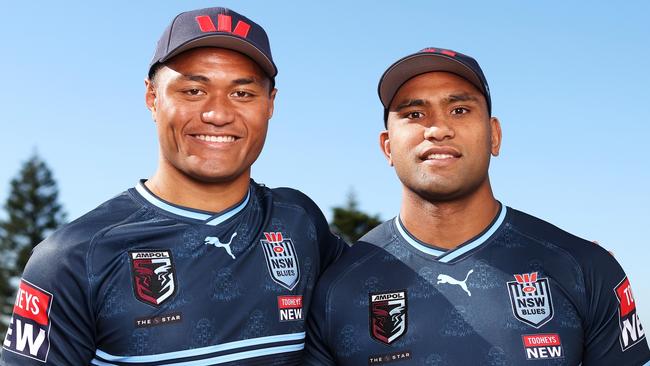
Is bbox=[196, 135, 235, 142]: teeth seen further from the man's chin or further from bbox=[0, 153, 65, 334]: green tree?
bbox=[0, 153, 65, 334]: green tree

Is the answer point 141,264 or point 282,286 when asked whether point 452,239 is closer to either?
point 282,286

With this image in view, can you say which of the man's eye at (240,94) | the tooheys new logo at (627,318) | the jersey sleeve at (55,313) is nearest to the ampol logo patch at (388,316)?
the tooheys new logo at (627,318)

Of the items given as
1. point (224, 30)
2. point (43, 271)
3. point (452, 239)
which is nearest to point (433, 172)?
point (452, 239)

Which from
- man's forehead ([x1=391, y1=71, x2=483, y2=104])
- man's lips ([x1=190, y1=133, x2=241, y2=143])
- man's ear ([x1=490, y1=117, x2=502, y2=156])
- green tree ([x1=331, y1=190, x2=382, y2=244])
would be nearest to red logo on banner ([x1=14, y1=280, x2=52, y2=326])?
man's lips ([x1=190, y1=133, x2=241, y2=143])

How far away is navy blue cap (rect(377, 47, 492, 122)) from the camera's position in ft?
16.5

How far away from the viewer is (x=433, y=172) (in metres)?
4.85

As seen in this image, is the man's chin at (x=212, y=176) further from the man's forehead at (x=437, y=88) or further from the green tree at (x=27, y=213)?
the green tree at (x=27, y=213)

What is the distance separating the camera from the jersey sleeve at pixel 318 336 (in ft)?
16.2

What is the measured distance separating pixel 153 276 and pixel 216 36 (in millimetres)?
1672

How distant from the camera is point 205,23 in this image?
15.9 ft

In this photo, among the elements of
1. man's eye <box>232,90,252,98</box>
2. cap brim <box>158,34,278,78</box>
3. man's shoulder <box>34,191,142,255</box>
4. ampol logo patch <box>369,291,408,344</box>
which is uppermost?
cap brim <box>158,34,278,78</box>

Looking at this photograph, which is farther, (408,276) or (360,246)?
(360,246)

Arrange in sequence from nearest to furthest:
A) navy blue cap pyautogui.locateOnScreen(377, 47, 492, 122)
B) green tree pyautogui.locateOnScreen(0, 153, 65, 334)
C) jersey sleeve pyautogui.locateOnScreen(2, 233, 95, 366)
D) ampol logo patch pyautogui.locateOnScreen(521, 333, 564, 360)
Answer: jersey sleeve pyautogui.locateOnScreen(2, 233, 95, 366) → ampol logo patch pyautogui.locateOnScreen(521, 333, 564, 360) → navy blue cap pyautogui.locateOnScreen(377, 47, 492, 122) → green tree pyautogui.locateOnScreen(0, 153, 65, 334)

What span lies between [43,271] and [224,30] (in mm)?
2005
